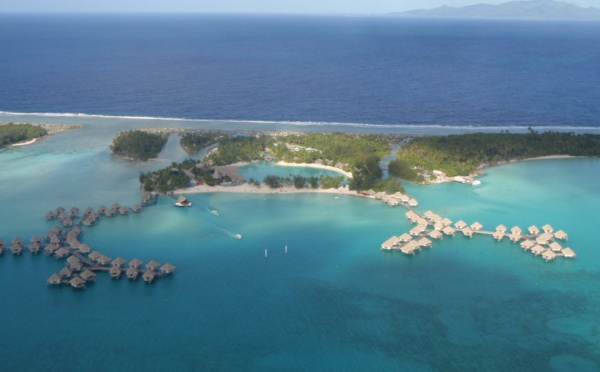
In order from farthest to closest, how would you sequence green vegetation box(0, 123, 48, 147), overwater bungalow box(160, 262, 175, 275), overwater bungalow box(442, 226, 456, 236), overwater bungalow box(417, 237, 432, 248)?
green vegetation box(0, 123, 48, 147)
overwater bungalow box(442, 226, 456, 236)
overwater bungalow box(417, 237, 432, 248)
overwater bungalow box(160, 262, 175, 275)

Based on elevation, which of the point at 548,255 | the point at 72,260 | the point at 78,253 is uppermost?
the point at 72,260

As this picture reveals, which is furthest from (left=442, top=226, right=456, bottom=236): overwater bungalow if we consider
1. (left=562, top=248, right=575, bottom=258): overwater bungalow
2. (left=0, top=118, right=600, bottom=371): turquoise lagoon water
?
(left=562, top=248, right=575, bottom=258): overwater bungalow

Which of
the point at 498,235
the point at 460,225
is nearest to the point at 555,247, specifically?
the point at 498,235

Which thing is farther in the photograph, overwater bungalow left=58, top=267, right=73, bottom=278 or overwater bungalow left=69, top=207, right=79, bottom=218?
overwater bungalow left=69, top=207, right=79, bottom=218

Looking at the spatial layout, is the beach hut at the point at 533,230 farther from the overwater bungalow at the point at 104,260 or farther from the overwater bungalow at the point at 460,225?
the overwater bungalow at the point at 104,260

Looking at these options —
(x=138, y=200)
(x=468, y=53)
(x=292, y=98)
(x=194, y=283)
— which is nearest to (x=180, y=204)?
(x=138, y=200)

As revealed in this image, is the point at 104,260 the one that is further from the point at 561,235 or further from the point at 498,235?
the point at 561,235

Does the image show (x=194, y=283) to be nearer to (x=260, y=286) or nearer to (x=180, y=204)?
(x=260, y=286)

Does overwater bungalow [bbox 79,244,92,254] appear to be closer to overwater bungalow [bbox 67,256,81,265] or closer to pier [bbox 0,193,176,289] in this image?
pier [bbox 0,193,176,289]

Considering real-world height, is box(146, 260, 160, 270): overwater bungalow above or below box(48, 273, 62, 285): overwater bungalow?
above
